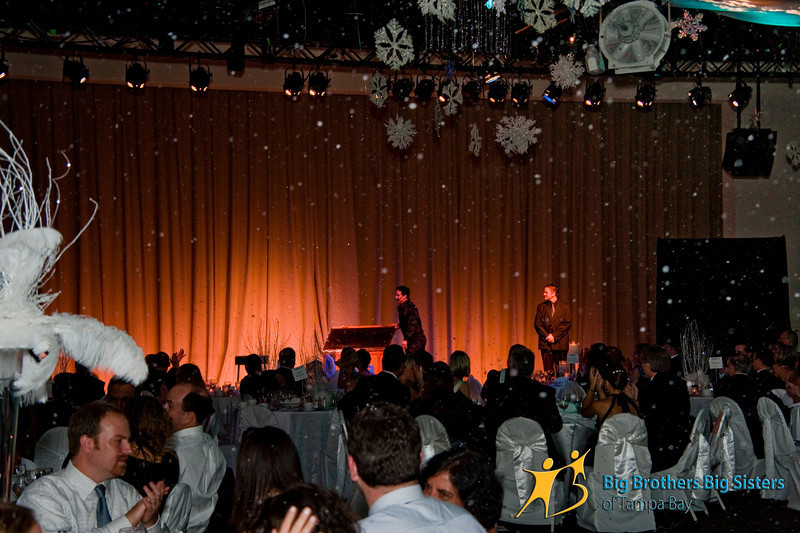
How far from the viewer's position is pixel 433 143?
1197 centimetres

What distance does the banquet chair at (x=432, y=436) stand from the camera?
17.2 ft

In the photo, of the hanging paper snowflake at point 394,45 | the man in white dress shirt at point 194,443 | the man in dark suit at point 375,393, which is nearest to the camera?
the man in white dress shirt at point 194,443

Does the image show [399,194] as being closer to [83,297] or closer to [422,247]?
[422,247]

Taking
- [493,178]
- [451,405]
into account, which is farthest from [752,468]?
[493,178]

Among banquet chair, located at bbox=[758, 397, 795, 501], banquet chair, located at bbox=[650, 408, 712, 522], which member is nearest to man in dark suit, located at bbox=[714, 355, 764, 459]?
banquet chair, located at bbox=[758, 397, 795, 501]

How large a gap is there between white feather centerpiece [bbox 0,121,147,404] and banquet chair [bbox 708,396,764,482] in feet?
16.7

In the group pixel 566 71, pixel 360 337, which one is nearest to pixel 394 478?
pixel 566 71

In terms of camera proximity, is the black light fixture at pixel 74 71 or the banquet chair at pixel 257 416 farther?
the black light fixture at pixel 74 71

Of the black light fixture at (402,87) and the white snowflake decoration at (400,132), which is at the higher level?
the black light fixture at (402,87)

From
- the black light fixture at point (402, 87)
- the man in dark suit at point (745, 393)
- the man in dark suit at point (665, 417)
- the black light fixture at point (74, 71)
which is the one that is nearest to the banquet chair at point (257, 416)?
the man in dark suit at point (665, 417)

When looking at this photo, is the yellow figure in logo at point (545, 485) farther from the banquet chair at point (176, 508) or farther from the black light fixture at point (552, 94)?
the black light fixture at point (552, 94)

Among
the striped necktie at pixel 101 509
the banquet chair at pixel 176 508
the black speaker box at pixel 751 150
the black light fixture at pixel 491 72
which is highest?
the black light fixture at pixel 491 72

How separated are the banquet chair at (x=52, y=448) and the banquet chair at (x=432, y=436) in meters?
2.07

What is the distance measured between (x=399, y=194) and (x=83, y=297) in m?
4.29
